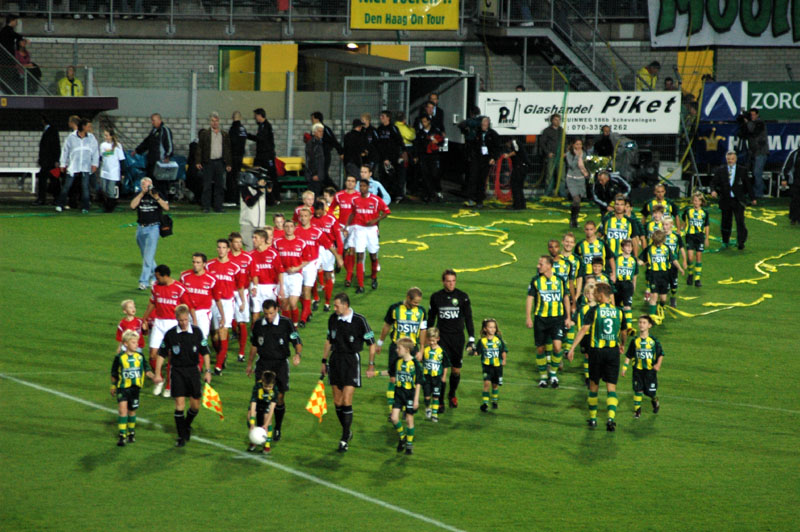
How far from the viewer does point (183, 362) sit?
43.4ft

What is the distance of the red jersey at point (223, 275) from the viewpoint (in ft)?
53.1

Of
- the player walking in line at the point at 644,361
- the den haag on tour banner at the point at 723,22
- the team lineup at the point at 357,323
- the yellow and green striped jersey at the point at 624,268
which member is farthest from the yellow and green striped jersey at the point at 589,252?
the den haag on tour banner at the point at 723,22

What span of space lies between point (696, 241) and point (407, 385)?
10.7m

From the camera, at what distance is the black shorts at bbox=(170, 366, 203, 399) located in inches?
519

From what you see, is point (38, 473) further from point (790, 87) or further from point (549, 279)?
point (790, 87)

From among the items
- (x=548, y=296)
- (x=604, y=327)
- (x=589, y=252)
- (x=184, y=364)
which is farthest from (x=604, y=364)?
(x=184, y=364)

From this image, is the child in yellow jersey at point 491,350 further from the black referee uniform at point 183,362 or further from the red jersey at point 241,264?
the red jersey at point 241,264

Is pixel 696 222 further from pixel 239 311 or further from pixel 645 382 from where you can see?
pixel 239 311

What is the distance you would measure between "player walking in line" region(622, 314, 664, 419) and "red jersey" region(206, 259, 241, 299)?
5.82 metres

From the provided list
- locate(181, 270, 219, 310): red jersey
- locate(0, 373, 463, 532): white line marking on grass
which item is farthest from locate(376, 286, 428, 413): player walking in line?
locate(181, 270, 219, 310): red jersey

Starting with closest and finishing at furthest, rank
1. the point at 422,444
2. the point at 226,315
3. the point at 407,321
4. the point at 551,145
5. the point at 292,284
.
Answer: the point at 422,444
the point at 407,321
the point at 226,315
the point at 292,284
the point at 551,145

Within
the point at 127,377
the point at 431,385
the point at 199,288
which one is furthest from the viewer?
the point at 199,288

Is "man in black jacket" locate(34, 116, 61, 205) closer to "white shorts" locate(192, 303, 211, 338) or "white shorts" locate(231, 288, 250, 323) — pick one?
"white shorts" locate(231, 288, 250, 323)

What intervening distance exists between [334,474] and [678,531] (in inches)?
153
